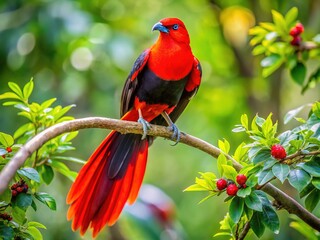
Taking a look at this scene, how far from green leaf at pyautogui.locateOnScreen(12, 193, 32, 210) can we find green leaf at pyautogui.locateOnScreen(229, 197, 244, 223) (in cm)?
80

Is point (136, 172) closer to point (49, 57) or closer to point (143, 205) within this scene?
point (143, 205)

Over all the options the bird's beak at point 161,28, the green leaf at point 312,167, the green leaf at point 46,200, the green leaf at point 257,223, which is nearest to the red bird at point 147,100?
the bird's beak at point 161,28

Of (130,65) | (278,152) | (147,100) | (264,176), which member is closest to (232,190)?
(264,176)

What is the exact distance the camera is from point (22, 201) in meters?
2.31

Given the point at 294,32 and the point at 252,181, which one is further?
the point at 294,32

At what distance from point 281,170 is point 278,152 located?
10 cm

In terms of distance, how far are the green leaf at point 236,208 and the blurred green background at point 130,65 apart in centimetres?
229

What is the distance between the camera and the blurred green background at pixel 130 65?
207 inches

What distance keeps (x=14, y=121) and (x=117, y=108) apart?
1.09m

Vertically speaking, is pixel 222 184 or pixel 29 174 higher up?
pixel 29 174

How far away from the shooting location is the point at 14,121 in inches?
216

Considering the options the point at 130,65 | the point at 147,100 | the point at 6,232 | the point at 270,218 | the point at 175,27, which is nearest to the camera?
the point at 6,232

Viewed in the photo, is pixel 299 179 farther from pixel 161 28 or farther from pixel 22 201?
pixel 161 28

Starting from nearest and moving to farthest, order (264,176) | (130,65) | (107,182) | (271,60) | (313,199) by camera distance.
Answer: (264,176)
(313,199)
(107,182)
(271,60)
(130,65)
